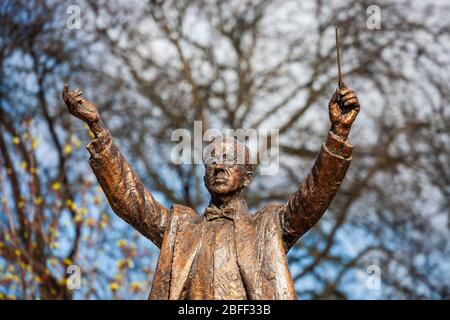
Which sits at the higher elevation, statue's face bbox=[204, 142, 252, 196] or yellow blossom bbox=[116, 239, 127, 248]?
yellow blossom bbox=[116, 239, 127, 248]

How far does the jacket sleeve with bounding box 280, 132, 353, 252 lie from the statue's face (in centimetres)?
47

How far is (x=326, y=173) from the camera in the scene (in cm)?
1034

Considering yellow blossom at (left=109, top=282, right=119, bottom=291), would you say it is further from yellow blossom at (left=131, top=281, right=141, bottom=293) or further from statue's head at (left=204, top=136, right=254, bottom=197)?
statue's head at (left=204, top=136, right=254, bottom=197)

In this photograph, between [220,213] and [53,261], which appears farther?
[53,261]

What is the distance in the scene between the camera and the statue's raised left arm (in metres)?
10.2

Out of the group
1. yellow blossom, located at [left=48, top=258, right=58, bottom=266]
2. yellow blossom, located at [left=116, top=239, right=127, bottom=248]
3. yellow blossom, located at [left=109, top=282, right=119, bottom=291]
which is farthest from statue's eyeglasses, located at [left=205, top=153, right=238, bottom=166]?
yellow blossom, located at [left=48, top=258, right=58, bottom=266]

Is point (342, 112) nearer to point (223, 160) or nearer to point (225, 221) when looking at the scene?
point (223, 160)

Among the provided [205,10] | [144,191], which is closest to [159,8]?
[205,10]

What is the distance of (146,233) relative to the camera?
11.0 metres

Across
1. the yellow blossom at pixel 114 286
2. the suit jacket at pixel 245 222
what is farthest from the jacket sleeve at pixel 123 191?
the yellow blossom at pixel 114 286

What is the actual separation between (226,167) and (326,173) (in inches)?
35.5

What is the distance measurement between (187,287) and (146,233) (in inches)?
26.7

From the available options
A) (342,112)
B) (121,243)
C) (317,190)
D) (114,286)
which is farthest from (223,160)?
(121,243)
